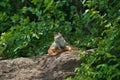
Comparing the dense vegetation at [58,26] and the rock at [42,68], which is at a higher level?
the dense vegetation at [58,26]

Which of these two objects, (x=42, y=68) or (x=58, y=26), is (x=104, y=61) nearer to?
(x=42, y=68)

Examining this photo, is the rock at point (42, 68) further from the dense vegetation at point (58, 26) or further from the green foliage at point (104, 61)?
the dense vegetation at point (58, 26)

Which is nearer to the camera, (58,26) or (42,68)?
(42,68)

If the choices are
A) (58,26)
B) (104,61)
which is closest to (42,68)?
(104,61)

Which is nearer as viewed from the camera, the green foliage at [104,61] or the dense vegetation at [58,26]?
the green foliage at [104,61]

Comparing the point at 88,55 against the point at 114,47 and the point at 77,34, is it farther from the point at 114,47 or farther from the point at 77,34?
the point at 77,34

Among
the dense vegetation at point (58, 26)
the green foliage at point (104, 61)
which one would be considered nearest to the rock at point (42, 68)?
the green foliage at point (104, 61)

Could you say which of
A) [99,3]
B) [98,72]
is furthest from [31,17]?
[98,72]

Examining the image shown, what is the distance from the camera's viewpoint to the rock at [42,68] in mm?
6457

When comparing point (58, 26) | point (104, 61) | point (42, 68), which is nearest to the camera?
point (104, 61)

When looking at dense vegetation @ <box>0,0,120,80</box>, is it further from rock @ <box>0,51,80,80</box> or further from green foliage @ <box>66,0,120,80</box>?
rock @ <box>0,51,80,80</box>

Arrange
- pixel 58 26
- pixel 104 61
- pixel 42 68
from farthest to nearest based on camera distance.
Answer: pixel 58 26 → pixel 42 68 → pixel 104 61

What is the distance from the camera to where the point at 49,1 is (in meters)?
8.49

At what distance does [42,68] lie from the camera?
22.2 ft
